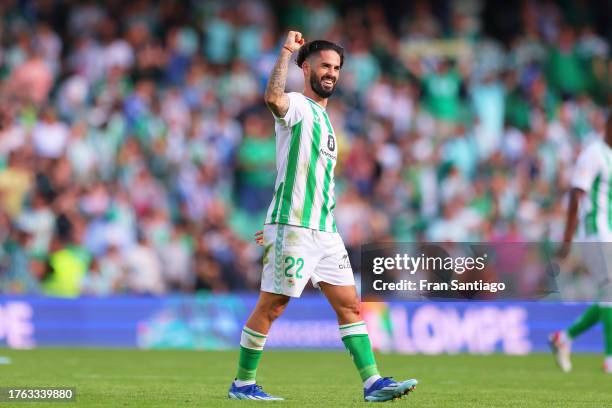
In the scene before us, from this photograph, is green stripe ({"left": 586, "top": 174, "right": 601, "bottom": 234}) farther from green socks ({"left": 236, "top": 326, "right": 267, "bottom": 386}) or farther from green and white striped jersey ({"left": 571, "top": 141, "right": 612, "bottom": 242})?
green socks ({"left": 236, "top": 326, "right": 267, "bottom": 386})

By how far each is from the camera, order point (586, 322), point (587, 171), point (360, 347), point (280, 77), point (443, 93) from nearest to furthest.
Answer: point (280, 77) → point (360, 347) → point (587, 171) → point (586, 322) → point (443, 93)

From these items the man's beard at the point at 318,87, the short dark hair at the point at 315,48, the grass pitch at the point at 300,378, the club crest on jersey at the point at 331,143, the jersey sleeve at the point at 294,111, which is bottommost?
the grass pitch at the point at 300,378

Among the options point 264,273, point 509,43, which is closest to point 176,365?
point 264,273

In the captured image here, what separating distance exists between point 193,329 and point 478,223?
4.29 meters

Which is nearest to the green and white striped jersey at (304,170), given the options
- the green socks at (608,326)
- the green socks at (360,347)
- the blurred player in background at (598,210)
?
the green socks at (360,347)

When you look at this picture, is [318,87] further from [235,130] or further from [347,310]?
[235,130]

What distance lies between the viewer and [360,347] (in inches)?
344

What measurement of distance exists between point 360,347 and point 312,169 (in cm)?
120

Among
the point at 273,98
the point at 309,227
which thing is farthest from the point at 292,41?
the point at 309,227

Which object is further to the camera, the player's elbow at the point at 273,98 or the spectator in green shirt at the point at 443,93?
the spectator in green shirt at the point at 443,93

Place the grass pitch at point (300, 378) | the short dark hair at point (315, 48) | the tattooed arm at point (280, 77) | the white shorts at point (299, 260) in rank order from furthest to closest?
the grass pitch at point (300, 378)
the short dark hair at point (315, 48)
the white shorts at point (299, 260)
the tattooed arm at point (280, 77)

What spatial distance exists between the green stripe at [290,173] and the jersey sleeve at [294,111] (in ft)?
0.24

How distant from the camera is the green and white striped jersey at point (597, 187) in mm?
12312

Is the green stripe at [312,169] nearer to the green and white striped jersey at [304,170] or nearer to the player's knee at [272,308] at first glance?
the green and white striped jersey at [304,170]
